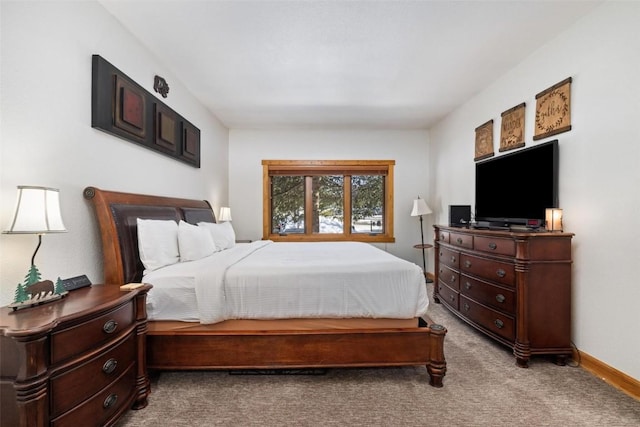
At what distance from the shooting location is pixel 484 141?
3311mm

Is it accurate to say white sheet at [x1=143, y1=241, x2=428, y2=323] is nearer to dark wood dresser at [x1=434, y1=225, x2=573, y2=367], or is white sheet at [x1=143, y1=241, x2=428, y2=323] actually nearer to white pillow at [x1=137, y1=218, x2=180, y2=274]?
white pillow at [x1=137, y1=218, x2=180, y2=274]

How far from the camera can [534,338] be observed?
6.93 ft

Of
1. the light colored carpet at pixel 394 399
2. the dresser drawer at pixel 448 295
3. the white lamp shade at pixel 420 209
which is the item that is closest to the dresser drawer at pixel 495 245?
the dresser drawer at pixel 448 295

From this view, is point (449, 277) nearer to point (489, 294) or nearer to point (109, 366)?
point (489, 294)

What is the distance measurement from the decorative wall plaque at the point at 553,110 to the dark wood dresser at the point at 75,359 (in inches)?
130

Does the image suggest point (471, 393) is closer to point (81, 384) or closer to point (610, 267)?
point (610, 267)

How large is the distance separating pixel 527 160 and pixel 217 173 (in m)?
3.94

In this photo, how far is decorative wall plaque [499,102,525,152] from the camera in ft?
8.91

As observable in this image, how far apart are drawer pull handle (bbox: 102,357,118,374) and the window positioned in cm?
349

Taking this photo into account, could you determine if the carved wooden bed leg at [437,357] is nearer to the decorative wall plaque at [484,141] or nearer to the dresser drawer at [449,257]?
the dresser drawer at [449,257]

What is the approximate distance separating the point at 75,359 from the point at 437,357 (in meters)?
1.98

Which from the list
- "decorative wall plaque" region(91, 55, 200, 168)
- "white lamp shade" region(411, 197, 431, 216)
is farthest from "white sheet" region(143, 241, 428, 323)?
"white lamp shade" region(411, 197, 431, 216)

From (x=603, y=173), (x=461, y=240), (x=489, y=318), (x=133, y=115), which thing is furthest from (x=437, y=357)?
(x=133, y=115)

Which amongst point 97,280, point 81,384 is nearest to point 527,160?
point 81,384
